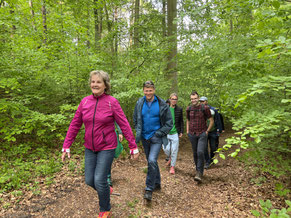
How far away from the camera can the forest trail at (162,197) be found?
11.3ft

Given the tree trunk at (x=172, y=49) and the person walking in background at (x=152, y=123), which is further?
the tree trunk at (x=172, y=49)

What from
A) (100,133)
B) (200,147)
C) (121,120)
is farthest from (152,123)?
(200,147)

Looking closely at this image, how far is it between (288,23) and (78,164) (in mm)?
5899

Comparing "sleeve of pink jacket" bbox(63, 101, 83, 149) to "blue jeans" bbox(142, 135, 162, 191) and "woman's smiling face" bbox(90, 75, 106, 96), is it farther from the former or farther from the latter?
"blue jeans" bbox(142, 135, 162, 191)

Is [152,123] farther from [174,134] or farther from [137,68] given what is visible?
[137,68]

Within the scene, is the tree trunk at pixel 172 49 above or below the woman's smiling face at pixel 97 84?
above

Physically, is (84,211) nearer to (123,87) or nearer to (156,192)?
(156,192)

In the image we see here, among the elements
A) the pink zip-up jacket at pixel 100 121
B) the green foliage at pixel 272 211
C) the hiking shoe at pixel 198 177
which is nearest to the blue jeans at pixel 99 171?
the pink zip-up jacket at pixel 100 121

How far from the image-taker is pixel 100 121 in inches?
108

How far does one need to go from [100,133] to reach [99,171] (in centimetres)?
58

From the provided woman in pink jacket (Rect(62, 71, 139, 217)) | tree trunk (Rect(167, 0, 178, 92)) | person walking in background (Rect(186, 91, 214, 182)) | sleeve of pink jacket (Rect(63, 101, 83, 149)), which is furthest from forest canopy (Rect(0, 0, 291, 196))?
sleeve of pink jacket (Rect(63, 101, 83, 149))

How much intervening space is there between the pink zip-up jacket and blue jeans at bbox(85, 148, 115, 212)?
0.11 metres

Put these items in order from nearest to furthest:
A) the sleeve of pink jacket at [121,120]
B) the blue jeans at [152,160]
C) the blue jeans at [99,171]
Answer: the blue jeans at [99,171] < the sleeve of pink jacket at [121,120] < the blue jeans at [152,160]

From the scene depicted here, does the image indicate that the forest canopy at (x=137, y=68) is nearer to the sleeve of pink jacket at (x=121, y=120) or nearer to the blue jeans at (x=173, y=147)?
the sleeve of pink jacket at (x=121, y=120)
